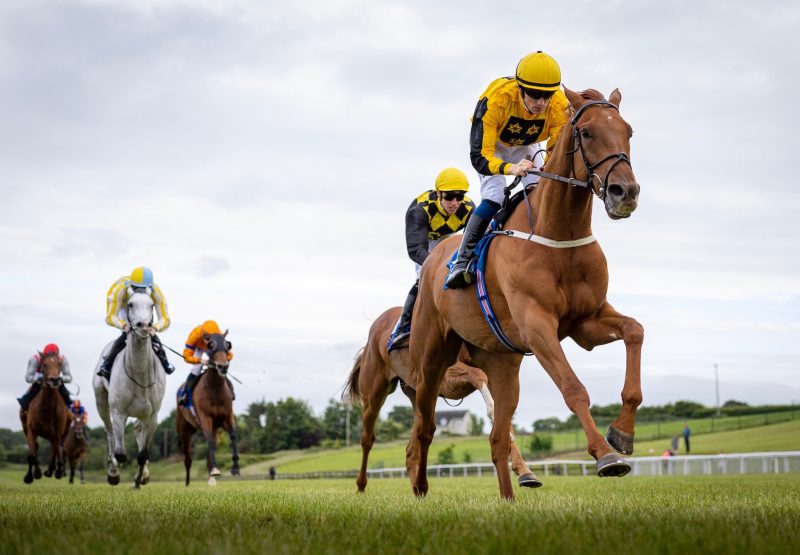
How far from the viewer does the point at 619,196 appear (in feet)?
21.9

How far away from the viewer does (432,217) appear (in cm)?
Answer: 1205

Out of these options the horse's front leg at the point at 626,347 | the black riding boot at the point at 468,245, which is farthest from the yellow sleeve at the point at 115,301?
the horse's front leg at the point at 626,347

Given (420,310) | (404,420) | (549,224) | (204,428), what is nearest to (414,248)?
(420,310)

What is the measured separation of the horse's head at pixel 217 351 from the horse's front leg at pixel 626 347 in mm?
13382

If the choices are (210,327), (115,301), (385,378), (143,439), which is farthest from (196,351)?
(385,378)

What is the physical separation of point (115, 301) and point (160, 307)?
2.35 ft

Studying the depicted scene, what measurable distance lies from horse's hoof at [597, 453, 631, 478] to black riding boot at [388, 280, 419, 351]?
5718 millimetres

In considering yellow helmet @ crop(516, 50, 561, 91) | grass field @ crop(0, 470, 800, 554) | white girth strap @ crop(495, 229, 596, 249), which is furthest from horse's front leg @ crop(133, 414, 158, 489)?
yellow helmet @ crop(516, 50, 561, 91)

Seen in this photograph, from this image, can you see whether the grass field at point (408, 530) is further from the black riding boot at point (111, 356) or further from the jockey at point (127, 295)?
the black riding boot at point (111, 356)

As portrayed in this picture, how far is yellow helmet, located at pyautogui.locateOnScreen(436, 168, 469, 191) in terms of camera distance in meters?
11.9

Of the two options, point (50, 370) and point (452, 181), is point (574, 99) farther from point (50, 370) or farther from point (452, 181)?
point (50, 370)

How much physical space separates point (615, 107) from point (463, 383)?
605 centimetres

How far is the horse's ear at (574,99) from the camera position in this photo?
24.6ft

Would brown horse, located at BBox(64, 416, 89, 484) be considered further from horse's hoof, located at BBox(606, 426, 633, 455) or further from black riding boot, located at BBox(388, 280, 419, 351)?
horse's hoof, located at BBox(606, 426, 633, 455)
